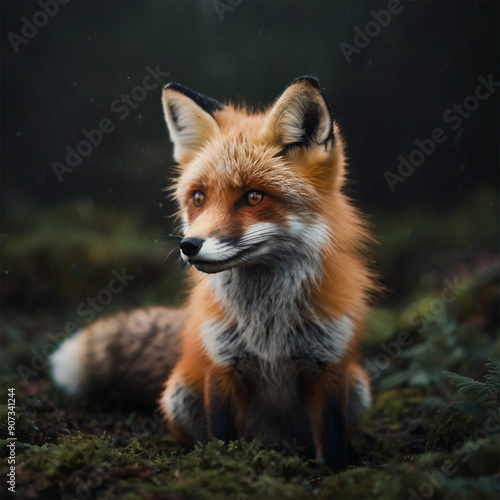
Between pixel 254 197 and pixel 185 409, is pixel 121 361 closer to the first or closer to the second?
pixel 185 409

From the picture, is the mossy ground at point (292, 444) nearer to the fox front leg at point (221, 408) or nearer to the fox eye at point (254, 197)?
the fox front leg at point (221, 408)

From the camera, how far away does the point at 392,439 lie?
419 cm

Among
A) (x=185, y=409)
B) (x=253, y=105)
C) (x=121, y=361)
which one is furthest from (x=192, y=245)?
(x=253, y=105)

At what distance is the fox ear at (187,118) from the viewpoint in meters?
3.45

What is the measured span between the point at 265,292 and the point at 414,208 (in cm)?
756

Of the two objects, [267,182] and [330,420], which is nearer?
[267,182]

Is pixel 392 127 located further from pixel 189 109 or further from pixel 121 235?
pixel 189 109

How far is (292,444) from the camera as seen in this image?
12.5ft

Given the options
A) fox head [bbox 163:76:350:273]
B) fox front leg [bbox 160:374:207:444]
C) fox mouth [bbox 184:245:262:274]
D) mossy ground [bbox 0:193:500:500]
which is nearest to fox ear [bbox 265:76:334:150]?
fox head [bbox 163:76:350:273]

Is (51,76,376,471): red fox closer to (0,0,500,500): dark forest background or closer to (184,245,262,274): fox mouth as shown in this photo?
(184,245,262,274): fox mouth

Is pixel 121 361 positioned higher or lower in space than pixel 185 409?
higher

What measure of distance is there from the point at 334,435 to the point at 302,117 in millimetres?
1912

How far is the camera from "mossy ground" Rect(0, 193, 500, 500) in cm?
231

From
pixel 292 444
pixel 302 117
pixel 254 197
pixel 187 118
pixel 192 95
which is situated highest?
pixel 192 95
